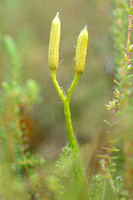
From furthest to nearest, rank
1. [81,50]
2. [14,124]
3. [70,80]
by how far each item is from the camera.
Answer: [70,80]
[14,124]
[81,50]

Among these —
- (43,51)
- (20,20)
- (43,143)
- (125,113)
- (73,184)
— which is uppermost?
(20,20)

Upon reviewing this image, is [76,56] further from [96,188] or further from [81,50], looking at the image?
[96,188]

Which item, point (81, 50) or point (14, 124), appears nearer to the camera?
point (81, 50)

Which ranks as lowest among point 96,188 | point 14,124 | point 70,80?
point 96,188

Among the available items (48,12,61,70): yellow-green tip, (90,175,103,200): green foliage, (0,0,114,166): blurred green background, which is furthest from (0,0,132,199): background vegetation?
(48,12,61,70): yellow-green tip

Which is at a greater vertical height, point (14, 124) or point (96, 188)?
point (14, 124)

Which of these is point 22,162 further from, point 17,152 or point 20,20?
point 20,20

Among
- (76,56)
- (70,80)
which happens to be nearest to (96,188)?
(76,56)

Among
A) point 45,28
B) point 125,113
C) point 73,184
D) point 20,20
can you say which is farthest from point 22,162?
point 20,20

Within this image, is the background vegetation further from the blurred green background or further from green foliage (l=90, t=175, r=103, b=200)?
green foliage (l=90, t=175, r=103, b=200)
